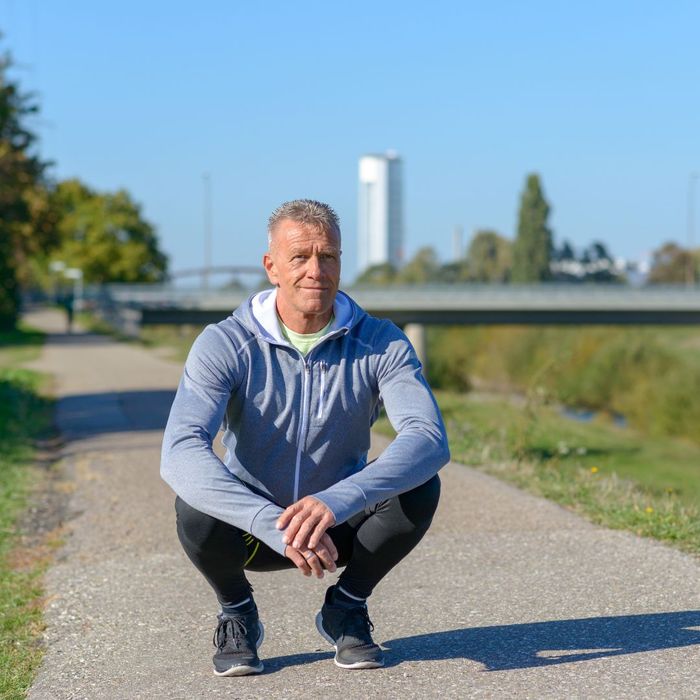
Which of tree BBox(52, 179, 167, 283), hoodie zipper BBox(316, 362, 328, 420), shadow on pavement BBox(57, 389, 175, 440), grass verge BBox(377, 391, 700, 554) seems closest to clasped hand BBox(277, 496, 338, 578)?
hoodie zipper BBox(316, 362, 328, 420)

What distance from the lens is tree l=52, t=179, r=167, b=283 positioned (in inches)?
3410

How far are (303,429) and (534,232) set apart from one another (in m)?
93.1

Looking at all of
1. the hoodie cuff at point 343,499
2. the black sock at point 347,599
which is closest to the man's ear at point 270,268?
the hoodie cuff at point 343,499

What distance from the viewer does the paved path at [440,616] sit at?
429cm

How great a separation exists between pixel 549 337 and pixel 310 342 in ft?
181

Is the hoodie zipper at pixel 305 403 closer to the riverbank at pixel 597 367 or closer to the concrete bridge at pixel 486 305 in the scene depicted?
the riverbank at pixel 597 367

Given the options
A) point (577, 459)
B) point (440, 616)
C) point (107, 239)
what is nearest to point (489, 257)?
point (107, 239)

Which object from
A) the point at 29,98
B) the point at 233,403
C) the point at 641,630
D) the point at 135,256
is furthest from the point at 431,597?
the point at 135,256

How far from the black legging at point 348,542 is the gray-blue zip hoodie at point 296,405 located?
11cm

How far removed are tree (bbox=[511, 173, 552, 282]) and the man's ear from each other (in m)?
92.3

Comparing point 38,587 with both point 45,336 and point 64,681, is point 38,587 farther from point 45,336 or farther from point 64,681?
point 45,336

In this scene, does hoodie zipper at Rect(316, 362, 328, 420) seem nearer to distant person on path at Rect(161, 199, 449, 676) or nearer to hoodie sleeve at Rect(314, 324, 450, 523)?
distant person on path at Rect(161, 199, 449, 676)

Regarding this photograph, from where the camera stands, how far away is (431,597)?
554cm

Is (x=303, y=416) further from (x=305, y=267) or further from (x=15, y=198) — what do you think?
(x=15, y=198)
